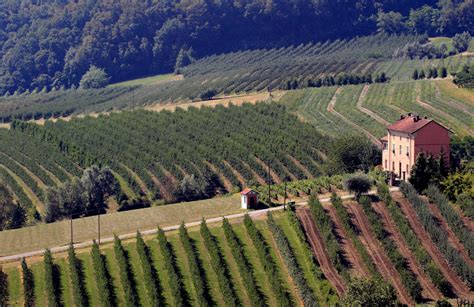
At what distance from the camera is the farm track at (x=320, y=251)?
6694cm

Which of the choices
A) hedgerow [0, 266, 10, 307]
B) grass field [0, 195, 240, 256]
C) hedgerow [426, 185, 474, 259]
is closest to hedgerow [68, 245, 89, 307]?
Result: hedgerow [0, 266, 10, 307]

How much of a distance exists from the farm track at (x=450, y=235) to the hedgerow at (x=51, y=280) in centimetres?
3046

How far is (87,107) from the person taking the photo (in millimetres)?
154000

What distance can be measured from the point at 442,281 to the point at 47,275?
28566 mm

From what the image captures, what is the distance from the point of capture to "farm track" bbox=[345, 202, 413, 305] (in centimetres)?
6675

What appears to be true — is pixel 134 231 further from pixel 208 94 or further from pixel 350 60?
pixel 350 60

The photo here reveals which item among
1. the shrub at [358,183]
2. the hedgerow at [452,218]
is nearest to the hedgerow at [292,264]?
the shrub at [358,183]

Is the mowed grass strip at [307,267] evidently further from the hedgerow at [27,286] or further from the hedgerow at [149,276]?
the hedgerow at [27,286]

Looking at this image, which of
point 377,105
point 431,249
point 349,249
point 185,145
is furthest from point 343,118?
point 349,249

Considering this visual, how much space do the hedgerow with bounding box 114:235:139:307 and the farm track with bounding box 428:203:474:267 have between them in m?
25.2

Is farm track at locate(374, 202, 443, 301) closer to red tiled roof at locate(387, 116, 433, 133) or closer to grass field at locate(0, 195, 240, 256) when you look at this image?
red tiled roof at locate(387, 116, 433, 133)

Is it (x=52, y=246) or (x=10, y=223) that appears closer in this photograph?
(x=52, y=246)

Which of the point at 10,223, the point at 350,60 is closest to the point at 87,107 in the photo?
the point at 350,60

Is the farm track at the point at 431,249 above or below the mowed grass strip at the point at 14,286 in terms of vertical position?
below
